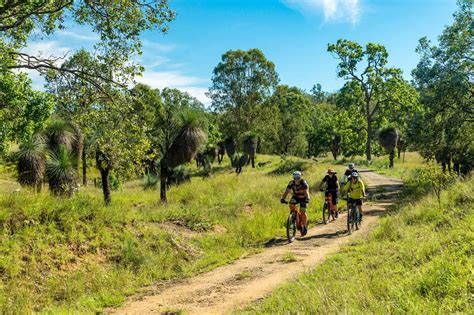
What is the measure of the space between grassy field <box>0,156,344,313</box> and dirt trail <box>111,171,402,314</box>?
69 cm

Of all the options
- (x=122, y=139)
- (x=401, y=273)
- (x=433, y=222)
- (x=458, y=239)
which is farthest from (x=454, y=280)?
(x=122, y=139)

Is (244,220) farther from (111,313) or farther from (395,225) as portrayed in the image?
(111,313)

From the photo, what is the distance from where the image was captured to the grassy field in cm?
799

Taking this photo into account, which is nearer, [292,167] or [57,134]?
[57,134]

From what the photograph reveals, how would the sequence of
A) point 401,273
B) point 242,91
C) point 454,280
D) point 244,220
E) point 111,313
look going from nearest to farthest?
point 454,280 < point 401,273 < point 111,313 < point 244,220 < point 242,91

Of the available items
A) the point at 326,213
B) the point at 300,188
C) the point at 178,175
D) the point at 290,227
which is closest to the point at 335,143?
the point at 178,175

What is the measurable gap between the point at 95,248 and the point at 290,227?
621cm

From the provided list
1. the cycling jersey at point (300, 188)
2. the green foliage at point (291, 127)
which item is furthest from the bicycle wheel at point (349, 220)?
the green foliage at point (291, 127)

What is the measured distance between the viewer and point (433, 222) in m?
10.6

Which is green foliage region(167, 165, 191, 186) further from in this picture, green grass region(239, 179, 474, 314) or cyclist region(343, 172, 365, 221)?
green grass region(239, 179, 474, 314)

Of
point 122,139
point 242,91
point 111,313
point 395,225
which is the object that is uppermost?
point 242,91

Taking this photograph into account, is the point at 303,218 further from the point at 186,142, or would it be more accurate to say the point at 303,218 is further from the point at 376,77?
the point at 376,77

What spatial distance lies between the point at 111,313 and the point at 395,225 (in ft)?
27.5

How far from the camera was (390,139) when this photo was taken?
146 ft
